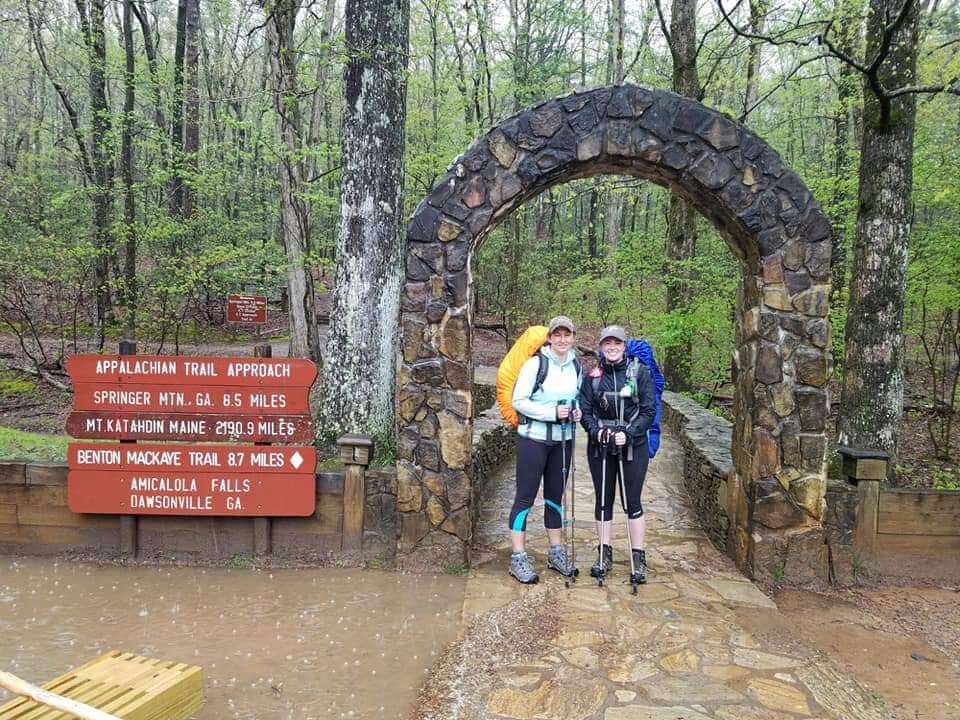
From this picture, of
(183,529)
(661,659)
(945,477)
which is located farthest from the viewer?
(945,477)

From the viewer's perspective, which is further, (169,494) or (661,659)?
(169,494)

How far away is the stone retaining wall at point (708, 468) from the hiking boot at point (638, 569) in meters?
1.07

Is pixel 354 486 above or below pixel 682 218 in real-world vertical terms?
below

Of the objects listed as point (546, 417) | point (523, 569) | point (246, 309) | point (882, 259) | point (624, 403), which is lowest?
point (523, 569)

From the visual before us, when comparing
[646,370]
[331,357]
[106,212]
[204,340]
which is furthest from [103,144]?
[646,370]

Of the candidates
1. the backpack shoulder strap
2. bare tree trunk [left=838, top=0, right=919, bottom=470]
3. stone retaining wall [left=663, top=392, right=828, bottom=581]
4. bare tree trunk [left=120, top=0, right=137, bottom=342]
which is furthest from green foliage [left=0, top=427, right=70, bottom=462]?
bare tree trunk [left=838, top=0, right=919, bottom=470]

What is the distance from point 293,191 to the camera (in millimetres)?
9680

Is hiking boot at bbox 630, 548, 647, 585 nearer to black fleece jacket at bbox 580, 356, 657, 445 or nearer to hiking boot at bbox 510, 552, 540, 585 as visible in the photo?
hiking boot at bbox 510, 552, 540, 585

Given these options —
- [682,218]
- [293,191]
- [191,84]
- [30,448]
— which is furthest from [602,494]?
[191,84]

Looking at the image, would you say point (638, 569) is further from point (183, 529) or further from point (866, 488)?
point (183, 529)

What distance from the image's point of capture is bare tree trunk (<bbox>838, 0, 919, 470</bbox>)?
5.62m

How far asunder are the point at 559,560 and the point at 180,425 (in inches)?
120

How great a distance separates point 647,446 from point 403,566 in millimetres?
2017

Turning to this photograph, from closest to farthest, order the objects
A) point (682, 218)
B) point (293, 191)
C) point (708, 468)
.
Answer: point (708, 468) → point (293, 191) → point (682, 218)
